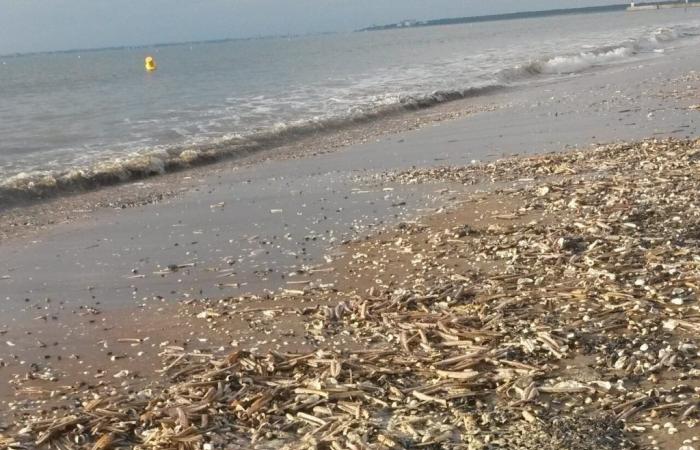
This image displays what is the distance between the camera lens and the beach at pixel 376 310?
4566 mm

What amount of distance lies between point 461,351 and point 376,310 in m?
1.21

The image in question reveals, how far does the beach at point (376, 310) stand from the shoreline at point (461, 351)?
0.02m

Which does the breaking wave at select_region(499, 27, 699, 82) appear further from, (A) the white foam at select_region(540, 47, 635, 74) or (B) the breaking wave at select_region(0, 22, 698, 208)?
(B) the breaking wave at select_region(0, 22, 698, 208)

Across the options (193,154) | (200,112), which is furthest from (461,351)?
(200,112)

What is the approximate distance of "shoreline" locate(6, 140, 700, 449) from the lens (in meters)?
4.41

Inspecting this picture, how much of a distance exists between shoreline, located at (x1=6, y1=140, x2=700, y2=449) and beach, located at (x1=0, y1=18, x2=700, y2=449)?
0.02 m

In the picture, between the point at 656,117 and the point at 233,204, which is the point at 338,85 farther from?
the point at 233,204

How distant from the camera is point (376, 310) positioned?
253 inches

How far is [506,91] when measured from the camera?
30.1 meters

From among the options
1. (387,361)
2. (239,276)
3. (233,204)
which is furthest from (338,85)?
(387,361)

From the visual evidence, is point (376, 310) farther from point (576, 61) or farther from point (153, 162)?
point (576, 61)

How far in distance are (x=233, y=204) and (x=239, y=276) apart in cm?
404

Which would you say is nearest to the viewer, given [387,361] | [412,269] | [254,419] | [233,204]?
[254,419]

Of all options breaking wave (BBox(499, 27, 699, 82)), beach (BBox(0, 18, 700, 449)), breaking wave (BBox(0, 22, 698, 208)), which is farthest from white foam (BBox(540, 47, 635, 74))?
beach (BBox(0, 18, 700, 449))
